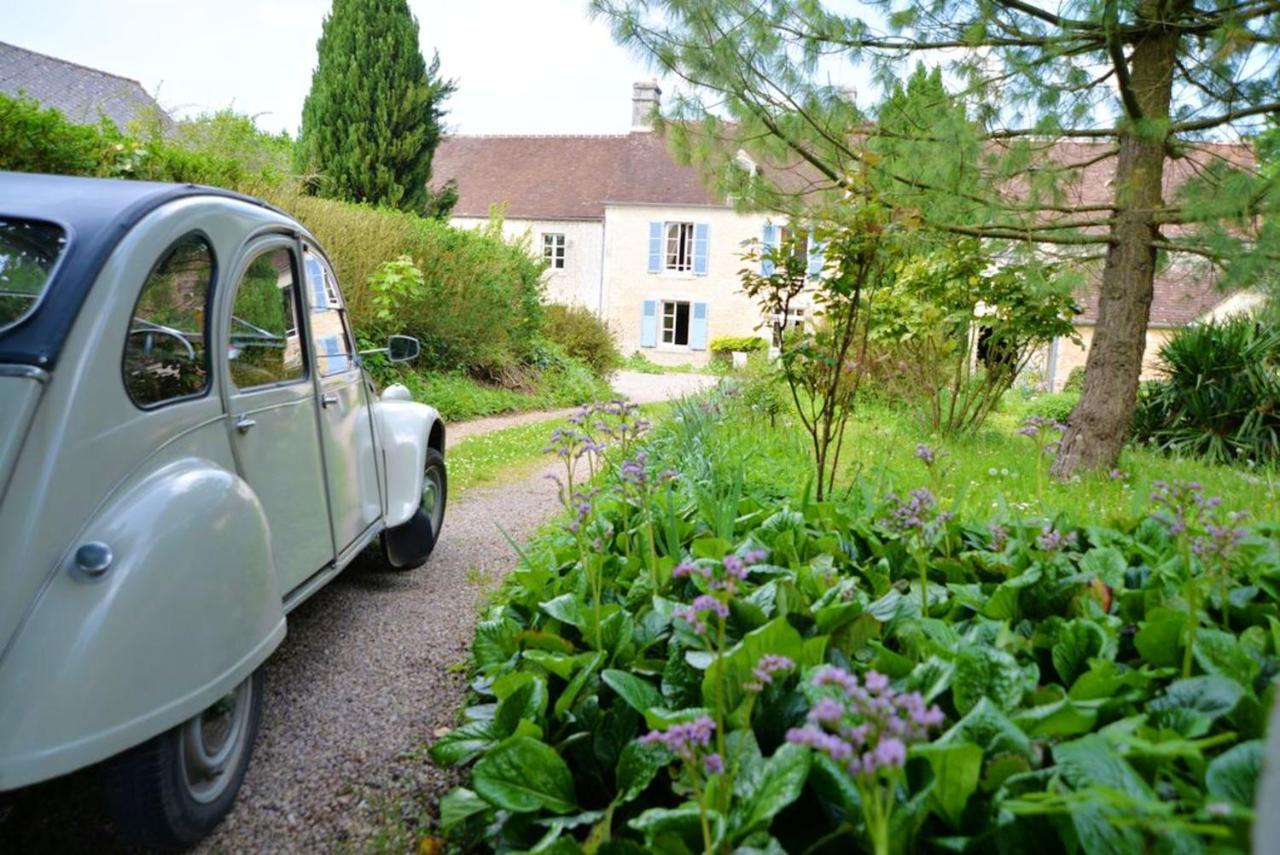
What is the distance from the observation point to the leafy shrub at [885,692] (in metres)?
1.48

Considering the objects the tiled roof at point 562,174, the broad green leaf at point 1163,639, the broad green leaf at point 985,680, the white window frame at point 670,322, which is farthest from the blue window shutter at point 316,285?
the white window frame at point 670,322

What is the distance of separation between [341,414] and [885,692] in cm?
302

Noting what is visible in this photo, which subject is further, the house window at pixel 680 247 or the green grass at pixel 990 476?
the house window at pixel 680 247

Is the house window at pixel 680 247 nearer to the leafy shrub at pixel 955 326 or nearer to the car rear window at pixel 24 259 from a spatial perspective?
the leafy shrub at pixel 955 326

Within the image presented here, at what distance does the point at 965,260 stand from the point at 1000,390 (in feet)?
5.53

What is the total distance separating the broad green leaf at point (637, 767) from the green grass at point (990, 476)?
1.89 m

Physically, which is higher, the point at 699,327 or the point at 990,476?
the point at 990,476

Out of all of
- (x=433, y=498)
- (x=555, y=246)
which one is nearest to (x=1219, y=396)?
(x=433, y=498)

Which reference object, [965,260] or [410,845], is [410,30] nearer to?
[965,260]

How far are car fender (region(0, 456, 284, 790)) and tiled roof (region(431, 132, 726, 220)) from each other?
28.4 m

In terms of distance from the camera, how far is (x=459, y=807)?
216 cm

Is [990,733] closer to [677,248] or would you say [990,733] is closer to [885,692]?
[885,692]

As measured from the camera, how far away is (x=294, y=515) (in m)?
3.08

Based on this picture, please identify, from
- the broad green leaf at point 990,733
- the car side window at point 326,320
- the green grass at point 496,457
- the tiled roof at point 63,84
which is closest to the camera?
the broad green leaf at point 990,733
